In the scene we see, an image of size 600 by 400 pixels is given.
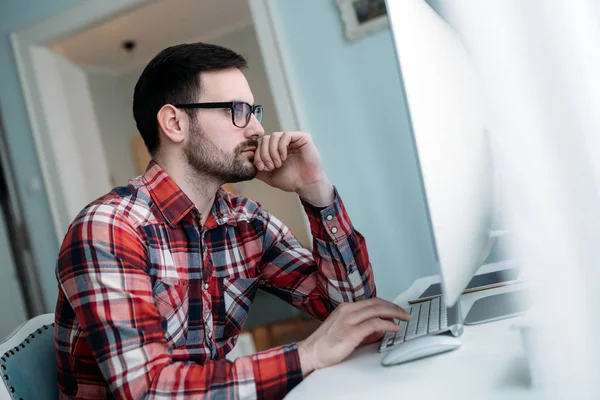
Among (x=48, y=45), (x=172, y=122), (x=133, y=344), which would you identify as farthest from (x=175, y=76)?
(x=48, y=45)

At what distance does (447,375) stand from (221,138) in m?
0.73

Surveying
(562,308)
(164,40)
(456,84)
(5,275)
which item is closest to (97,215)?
(456,84)

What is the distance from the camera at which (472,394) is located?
613mm

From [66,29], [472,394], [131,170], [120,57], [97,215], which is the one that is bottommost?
[472,394]

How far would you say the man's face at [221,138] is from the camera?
1.22 meters

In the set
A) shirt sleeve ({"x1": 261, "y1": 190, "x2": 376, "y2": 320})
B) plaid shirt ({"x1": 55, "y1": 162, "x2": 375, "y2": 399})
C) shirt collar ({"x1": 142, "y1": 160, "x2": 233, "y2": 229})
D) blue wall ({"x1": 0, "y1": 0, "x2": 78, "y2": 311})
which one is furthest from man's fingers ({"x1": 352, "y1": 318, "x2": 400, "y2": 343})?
blue wall ({"x1": 0, "y1": 0, "x2": 78, "y2": 311})

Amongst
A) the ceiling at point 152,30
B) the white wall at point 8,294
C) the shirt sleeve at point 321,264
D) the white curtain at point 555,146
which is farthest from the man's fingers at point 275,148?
the ceiling at point 152,30

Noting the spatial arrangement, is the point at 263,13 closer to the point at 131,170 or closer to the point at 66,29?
the point at 66,29

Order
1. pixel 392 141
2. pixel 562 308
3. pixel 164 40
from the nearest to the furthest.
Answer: pixel 562 308, pixel 392 141, pixel 164 40

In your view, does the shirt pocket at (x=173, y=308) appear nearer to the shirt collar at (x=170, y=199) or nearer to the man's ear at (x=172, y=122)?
the shirt collar at (x=170, y=199)

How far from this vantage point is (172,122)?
1260 mm

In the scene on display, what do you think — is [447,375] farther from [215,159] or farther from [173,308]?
[215,159]

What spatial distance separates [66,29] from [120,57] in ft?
9.29

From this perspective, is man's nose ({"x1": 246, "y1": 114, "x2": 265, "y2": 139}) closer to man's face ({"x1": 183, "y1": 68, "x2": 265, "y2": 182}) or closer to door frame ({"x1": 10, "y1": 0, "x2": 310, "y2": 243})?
man's face ({"x1": 183, "y1": 68, "x2": 265, "y2": 182})
